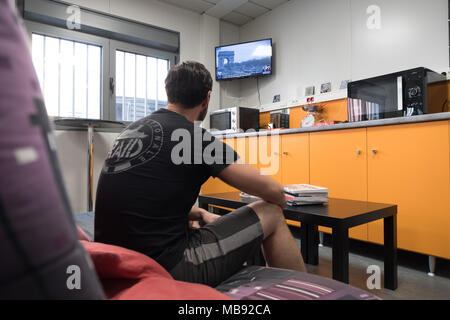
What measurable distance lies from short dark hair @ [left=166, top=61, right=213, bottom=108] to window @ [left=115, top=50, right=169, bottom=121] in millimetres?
2598

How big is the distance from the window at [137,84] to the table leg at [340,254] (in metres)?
3.04

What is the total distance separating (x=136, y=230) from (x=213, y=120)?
305 cm

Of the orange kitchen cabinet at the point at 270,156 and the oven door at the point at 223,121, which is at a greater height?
the oven door at the point at 223,121

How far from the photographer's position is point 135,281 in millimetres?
652

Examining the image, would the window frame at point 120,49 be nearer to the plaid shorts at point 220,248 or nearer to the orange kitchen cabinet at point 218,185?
the orange kitchen cabinet at point 218,185

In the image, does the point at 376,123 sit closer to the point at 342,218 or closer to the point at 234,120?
the point at 342,218

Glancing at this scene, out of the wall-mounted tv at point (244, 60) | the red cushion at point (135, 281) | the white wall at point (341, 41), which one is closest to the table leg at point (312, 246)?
the red cushion at point (135, 281)

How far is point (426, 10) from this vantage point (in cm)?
253

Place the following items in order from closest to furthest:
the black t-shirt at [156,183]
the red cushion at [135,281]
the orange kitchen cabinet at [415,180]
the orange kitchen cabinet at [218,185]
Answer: the red cushion at [135,281] → the black t-shirt at [156,183] → the orange kitchen cabinet at [415,180] → the orange kitchen cabinet at [218,185]

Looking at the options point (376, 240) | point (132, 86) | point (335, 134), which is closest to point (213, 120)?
point (132, 86)

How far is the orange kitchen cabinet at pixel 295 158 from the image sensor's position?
8.20 ft

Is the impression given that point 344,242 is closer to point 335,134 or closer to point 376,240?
point 376,240

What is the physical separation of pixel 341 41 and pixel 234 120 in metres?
1.45

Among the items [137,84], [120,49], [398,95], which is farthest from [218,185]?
[120,49]
